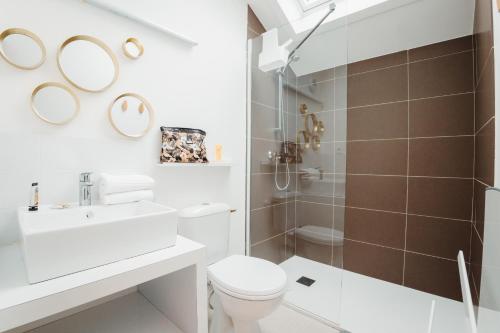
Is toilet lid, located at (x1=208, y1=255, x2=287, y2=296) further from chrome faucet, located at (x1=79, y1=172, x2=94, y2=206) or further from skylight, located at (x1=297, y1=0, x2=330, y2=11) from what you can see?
skylight, located at (x1=297, y1=0, x2=330, y2=11)

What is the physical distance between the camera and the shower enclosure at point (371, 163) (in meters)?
1.78

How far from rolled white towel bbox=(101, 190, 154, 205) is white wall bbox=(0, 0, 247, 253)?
0.18 metres

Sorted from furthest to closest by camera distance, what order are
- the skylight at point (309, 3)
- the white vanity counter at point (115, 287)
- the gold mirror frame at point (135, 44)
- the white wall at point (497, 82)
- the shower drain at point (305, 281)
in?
the shower drain at point (305, 281) → the skylight at point (309, 3) → the gold mirror frame at point (135, 44) → the white wall at point (497, 82) → the white vanity counter at point (115, 287)

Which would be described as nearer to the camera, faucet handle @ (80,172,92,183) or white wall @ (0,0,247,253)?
white wall @ (0,0,247,253)

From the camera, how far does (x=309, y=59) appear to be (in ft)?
6.61

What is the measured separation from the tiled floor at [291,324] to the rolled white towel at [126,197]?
1.16 m


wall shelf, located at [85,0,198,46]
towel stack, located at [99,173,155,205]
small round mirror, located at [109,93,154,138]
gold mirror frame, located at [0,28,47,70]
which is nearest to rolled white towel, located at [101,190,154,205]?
towel stack, located at [99,173,155,205]

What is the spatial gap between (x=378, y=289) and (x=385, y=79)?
75.0 inches

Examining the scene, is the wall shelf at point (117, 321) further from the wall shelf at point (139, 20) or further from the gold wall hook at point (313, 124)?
the gold wall hook at point (313, 124)

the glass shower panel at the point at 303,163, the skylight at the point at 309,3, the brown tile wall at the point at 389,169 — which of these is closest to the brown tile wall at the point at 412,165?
the brown tile wall at the point at 389,169

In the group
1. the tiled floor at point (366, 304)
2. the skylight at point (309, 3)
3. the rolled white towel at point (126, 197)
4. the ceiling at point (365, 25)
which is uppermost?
the skylight at point (309, 3)

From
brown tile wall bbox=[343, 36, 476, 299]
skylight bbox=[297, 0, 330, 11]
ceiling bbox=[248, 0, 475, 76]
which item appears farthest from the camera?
skylight bbox=[297, 0, 330, 11]

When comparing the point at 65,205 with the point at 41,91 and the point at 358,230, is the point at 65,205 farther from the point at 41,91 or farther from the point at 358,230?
the point at 358,230

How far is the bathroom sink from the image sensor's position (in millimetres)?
712
